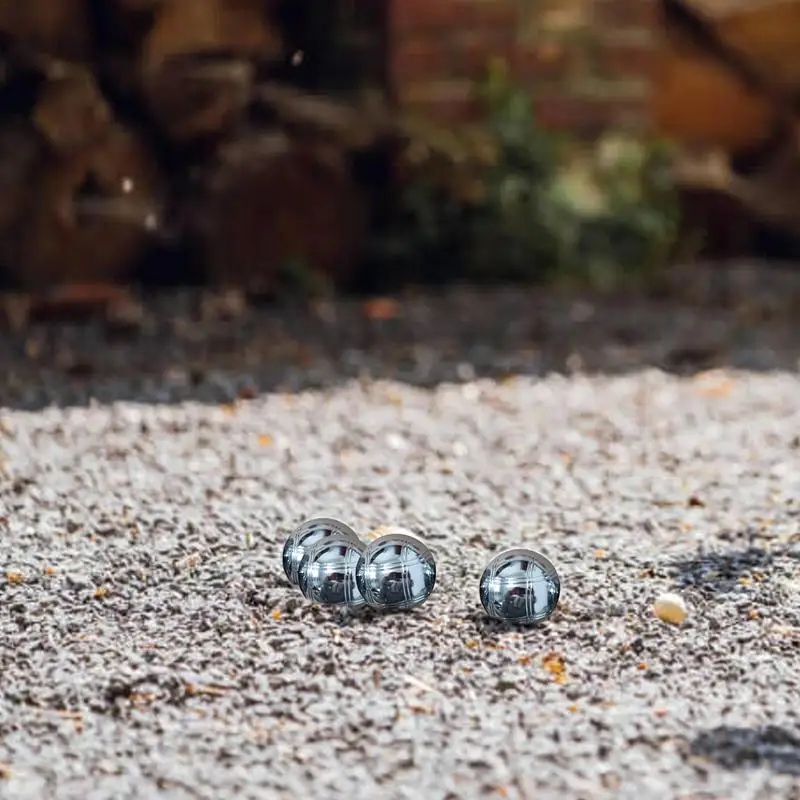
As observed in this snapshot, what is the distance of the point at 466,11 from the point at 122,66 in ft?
4.26

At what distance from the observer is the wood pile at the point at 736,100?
18.9 feet

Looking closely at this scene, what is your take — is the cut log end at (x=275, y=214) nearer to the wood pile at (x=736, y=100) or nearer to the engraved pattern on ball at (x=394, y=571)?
the wood pile at (x=736, y=100)

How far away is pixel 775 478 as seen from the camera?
10.5 ft

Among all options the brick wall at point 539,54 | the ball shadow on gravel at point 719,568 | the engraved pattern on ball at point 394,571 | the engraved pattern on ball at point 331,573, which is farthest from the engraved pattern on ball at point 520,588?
the brick wall at point 539,54

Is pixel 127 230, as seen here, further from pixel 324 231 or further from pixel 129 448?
pixel 129 448

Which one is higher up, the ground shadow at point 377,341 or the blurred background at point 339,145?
the blurred background at point 339,145

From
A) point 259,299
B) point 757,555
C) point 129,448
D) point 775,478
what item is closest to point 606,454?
point 775,478

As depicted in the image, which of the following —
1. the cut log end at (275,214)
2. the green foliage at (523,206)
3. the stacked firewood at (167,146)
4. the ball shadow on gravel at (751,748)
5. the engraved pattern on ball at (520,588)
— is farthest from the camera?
the green foliage at (523,206)

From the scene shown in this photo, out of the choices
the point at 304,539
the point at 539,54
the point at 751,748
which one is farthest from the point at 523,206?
the point at 751,748

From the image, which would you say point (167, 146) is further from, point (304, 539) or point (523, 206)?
point (304, 539)

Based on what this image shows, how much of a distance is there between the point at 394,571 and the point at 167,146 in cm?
301

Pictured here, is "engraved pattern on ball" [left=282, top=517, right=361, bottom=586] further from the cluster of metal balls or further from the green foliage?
the green foliage

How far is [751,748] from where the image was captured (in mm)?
1867

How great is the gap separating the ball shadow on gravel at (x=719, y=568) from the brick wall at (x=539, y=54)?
9.75ft
